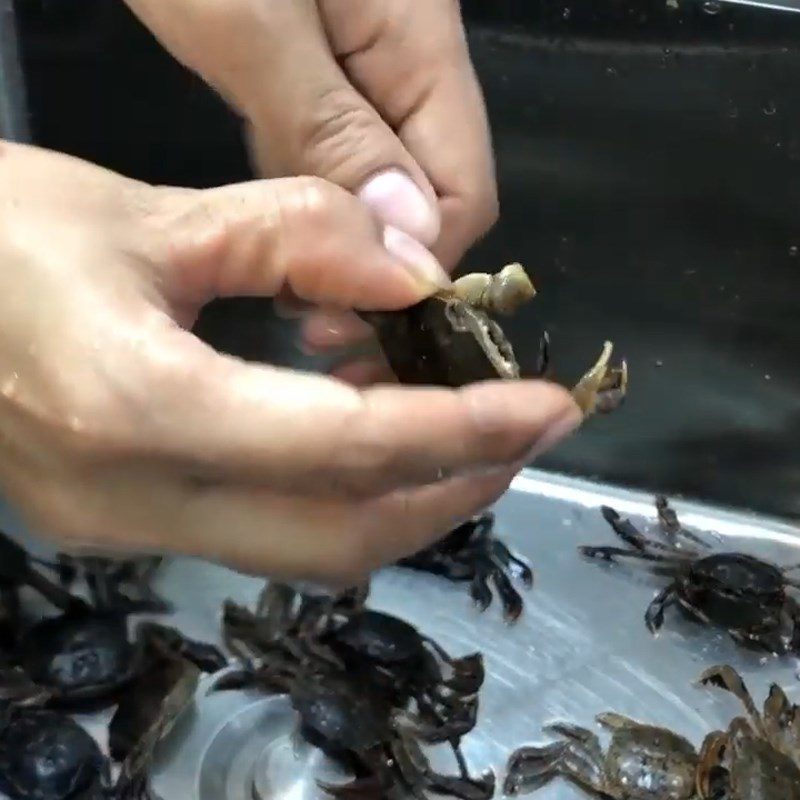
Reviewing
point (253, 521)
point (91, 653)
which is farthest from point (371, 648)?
point (253, 521)

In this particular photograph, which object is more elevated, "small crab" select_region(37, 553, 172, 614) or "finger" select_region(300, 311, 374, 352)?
"finger" select_region(300, 311, 374, 352)

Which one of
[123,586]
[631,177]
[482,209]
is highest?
[482,209]

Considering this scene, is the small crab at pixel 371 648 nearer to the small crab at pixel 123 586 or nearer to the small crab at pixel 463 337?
the small crab at pixel 123 586

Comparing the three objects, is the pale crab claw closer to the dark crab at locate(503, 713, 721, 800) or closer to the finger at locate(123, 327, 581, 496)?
the finger at locate(123, 327, 581, 496)

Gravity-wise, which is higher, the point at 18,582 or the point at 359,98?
the point at 359,98

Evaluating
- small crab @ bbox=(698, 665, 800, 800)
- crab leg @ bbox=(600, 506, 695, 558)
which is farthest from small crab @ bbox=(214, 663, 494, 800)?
crab leg @ bbox=(600, 506, 695, 558)

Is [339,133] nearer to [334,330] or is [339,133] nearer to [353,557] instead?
[334,330]

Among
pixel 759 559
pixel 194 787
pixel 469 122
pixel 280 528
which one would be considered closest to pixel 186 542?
pixel 280 528

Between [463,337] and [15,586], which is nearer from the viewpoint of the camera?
[463,337]
